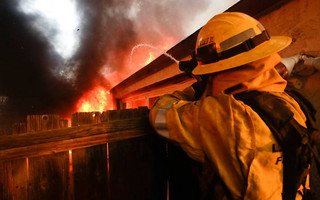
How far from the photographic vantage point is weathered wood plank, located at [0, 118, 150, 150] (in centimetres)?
102

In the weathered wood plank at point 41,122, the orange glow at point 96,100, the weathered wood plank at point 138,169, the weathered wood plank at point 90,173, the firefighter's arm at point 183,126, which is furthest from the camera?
the orange glow at point 96,100

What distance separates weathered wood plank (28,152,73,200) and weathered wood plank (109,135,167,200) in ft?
1.26

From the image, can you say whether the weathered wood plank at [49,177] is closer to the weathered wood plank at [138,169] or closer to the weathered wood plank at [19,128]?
the weathered wood plank at [19,128]

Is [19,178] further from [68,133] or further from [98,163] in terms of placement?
[98,163]

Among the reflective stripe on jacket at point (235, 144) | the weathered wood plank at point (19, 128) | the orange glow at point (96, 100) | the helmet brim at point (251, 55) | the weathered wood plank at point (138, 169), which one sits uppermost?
the orange glow at point (96, 100)

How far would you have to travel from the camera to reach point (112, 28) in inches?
811

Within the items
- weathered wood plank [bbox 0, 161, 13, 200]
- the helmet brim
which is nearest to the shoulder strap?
the helmet brim

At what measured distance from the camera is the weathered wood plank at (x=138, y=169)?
137 cm

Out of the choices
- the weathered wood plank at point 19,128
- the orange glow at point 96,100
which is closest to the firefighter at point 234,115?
the weathered wood plank at point 19,128

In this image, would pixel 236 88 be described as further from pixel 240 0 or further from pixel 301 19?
pixel 240 0

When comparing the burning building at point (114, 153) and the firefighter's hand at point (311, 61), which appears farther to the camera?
the firefighter's hand at point (311, 61)

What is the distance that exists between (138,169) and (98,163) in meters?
0.41

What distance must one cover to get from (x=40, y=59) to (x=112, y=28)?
415 inches

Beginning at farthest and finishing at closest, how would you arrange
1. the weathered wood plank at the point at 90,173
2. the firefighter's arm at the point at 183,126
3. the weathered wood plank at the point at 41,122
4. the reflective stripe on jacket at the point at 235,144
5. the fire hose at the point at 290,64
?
the fire hose at the point at 290,64 → the weathered wood plank at the point at 90,173 → the weathered wood plank at the point at 41,122 → the firefighter's arm at the point at 183,126 → the reflective stripe on jacket at the point at 235,144
